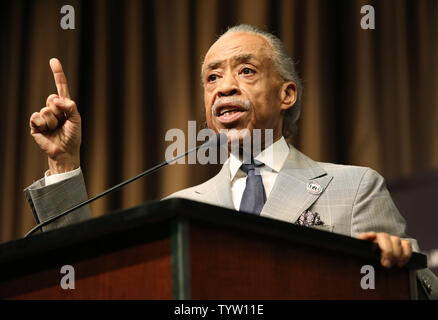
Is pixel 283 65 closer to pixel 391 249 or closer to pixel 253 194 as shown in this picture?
pixel 253 194

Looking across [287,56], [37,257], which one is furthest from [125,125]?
[37,257]

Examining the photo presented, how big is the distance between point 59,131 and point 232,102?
0.55 m

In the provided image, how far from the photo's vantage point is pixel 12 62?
3449mm

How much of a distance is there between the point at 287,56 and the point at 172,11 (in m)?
1.16

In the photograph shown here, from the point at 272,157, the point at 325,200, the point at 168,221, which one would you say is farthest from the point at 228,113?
the point at 168,221

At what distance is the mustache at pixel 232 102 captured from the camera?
205 centimetres

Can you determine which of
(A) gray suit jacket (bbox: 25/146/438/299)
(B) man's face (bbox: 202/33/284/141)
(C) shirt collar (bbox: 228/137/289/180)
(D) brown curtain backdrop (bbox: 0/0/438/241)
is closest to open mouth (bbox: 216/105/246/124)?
(B) man's face (bbox: 202/33/284/141)

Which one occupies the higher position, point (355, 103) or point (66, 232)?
point (355, 103)

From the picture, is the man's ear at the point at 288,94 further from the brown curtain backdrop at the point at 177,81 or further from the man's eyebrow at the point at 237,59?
the brown curtain backdrop at the point at 177,81

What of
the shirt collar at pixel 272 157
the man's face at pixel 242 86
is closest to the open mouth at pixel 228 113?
the man's face at pixel 242 86

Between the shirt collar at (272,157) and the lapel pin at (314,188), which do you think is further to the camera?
the shirt collar at (272,157)

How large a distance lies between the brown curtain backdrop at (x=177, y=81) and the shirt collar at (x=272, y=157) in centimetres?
88

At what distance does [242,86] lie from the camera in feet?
6.93
